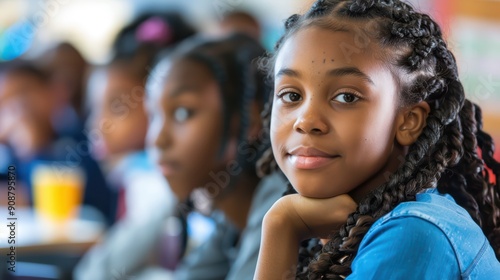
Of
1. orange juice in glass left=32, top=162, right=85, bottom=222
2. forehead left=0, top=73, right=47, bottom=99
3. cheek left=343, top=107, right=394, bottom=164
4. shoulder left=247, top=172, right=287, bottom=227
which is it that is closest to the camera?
cheek left=343, top=107, right=394, bottom=164

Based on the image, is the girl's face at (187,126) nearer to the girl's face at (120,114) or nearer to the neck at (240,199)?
the neck at (240,199)

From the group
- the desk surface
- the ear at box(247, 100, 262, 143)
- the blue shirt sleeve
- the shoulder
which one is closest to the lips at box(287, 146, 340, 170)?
the blue shirt sleeve

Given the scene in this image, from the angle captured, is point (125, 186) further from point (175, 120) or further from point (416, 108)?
point (416, 108)

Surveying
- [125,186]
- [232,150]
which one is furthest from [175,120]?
[125,186]

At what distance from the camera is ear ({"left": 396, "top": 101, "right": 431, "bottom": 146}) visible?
83cm

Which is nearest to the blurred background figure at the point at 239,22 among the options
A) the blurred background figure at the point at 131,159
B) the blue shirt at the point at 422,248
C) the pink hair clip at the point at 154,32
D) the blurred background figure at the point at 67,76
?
the blurred background figure at the point at 131,159

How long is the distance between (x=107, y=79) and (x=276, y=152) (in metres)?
1.62

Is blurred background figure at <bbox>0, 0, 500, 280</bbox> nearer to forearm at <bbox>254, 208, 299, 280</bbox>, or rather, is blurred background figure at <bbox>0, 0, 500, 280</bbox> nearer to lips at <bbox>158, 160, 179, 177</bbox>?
lips at <bbox>158, 160, 179, 177</bbox>

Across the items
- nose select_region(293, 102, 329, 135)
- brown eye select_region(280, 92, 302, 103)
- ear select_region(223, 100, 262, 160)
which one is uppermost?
ear select_region(223, 100, 262, 160)

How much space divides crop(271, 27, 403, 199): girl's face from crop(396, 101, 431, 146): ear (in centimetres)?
1

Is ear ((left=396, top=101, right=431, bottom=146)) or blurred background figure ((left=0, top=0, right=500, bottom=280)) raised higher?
blurred background figure ((left=0, top=0, right=500, bottom=280))

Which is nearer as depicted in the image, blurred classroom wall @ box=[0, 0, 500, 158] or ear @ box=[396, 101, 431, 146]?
ear @ box=[396, 101, 431, 146]

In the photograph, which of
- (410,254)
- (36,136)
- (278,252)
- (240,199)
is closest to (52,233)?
(36,136)

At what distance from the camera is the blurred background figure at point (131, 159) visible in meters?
2.17
